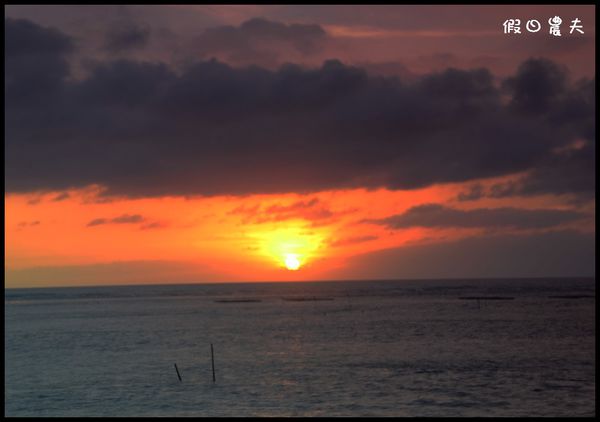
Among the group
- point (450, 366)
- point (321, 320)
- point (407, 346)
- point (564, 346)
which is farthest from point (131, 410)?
point (321, 320)

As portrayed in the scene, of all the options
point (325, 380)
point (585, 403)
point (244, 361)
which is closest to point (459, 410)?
point (585, 403)

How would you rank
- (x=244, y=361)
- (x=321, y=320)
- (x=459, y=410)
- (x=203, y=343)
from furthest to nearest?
(x=321, y=320) < (x=203, y=343) < (x=244, y=361) < (x=459, y=410)

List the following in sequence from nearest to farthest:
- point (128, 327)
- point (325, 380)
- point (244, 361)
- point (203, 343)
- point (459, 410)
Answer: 1. point (459, 410)
2. point (325, 380)
3. point (244, 361)
4. point (203, 343)
5. point (128, 327)

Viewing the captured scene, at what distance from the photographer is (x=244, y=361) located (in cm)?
6881

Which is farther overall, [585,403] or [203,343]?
Result: [203,343]

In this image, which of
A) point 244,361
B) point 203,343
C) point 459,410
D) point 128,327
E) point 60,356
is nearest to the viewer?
point 459,410

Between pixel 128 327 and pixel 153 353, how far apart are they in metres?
41.1

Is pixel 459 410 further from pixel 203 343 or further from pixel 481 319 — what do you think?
pixel 481 319

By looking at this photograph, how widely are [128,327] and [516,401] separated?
264 feet

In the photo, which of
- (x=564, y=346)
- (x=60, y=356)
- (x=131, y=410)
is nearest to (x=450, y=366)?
(x=564, y=346)

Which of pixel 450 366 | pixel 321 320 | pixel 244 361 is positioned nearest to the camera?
pixel 450 366

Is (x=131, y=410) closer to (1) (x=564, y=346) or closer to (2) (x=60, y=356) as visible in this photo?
(2) (x=60, y=356)

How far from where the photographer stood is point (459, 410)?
44.9 m

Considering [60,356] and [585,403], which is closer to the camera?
[585,403]
